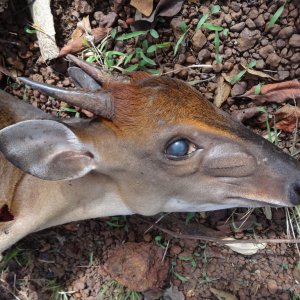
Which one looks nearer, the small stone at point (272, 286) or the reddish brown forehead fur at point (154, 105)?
the reddish brown forehead fur at point (154, 105)

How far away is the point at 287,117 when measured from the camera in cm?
493

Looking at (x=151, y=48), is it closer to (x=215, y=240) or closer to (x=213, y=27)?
(x=213, y=27)

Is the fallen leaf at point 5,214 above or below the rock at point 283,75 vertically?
below

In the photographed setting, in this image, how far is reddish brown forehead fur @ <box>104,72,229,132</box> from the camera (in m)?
3.54

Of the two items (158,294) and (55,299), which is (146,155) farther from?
(55,299)

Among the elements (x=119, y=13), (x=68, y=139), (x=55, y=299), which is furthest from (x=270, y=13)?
(x=55, y=299)

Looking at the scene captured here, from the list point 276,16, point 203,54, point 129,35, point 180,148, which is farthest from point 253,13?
point 180,148

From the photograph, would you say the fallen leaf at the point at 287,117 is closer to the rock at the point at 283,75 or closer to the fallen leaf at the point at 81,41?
the rock at the point at 283,75

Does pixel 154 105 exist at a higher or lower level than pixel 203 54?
higher

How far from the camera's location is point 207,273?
17.0 ft

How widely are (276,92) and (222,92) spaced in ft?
1.58

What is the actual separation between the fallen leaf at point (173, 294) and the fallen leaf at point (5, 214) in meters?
1.72

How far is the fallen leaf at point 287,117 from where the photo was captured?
4.88 metres

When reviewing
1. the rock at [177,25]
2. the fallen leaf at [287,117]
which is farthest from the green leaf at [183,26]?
the fallen leaf at [287,117]
